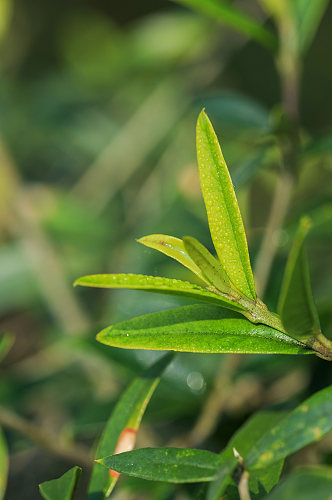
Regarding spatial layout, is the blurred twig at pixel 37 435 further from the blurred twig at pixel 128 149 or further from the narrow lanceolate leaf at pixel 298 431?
the blurred twig at pixel 128 149

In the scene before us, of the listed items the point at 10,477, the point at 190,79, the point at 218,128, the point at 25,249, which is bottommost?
the point at 10,477

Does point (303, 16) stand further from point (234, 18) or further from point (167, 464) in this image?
point (167, 464)

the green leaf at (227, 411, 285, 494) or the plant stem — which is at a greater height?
the plant stem

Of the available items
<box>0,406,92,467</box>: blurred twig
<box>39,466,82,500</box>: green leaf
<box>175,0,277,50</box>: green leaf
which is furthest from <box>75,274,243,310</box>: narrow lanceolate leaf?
<box>175,0,277,50</box>: green leaf

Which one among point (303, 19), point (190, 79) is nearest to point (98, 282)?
point (303, 19)

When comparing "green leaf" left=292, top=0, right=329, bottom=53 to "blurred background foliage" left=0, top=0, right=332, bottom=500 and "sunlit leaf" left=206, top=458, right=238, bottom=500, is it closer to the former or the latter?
"blurred background foliage" left=0, top=0, right=332, bottom=500

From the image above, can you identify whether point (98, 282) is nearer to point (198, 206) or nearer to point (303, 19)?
point (303, 19)

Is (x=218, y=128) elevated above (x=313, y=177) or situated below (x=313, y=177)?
above
